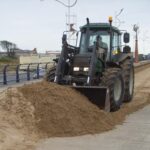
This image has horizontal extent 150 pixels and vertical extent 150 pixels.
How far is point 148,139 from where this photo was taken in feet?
36.6

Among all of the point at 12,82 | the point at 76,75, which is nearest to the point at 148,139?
the point at 76,75

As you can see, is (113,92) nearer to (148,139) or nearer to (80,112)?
(80,112)

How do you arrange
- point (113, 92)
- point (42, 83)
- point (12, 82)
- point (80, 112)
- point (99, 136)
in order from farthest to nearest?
1. point (12, 82)
2. point (113, 92)
3. point (42, 83)
4. point (80, 112)
5. point (99, 136)

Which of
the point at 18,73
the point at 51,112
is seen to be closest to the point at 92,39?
the point at 51,112

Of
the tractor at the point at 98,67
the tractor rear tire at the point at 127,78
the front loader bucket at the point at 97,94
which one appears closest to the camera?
the front loader bucket at the point at 97,94

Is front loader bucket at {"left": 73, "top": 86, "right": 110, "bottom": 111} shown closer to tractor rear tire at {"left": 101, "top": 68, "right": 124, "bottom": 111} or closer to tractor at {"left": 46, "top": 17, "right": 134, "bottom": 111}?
tractor at {"left": 46, "top": 17, "right": 134, "bottom": 111}

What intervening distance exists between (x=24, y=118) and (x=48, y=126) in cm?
60

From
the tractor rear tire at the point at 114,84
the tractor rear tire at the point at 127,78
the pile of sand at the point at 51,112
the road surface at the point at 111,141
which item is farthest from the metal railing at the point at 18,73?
the road surface at the point at 111,141

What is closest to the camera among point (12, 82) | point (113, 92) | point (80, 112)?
point (80, 112)

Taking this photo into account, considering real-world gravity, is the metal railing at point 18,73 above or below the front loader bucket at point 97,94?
below

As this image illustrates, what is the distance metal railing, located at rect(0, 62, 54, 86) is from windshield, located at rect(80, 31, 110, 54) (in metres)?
10.9

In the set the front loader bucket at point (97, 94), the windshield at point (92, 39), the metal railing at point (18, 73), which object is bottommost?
the metal railing at point (18, 73)

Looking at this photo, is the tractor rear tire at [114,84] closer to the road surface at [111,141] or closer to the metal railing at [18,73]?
the road surface at [111,141]

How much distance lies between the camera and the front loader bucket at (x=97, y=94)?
14156 mm
